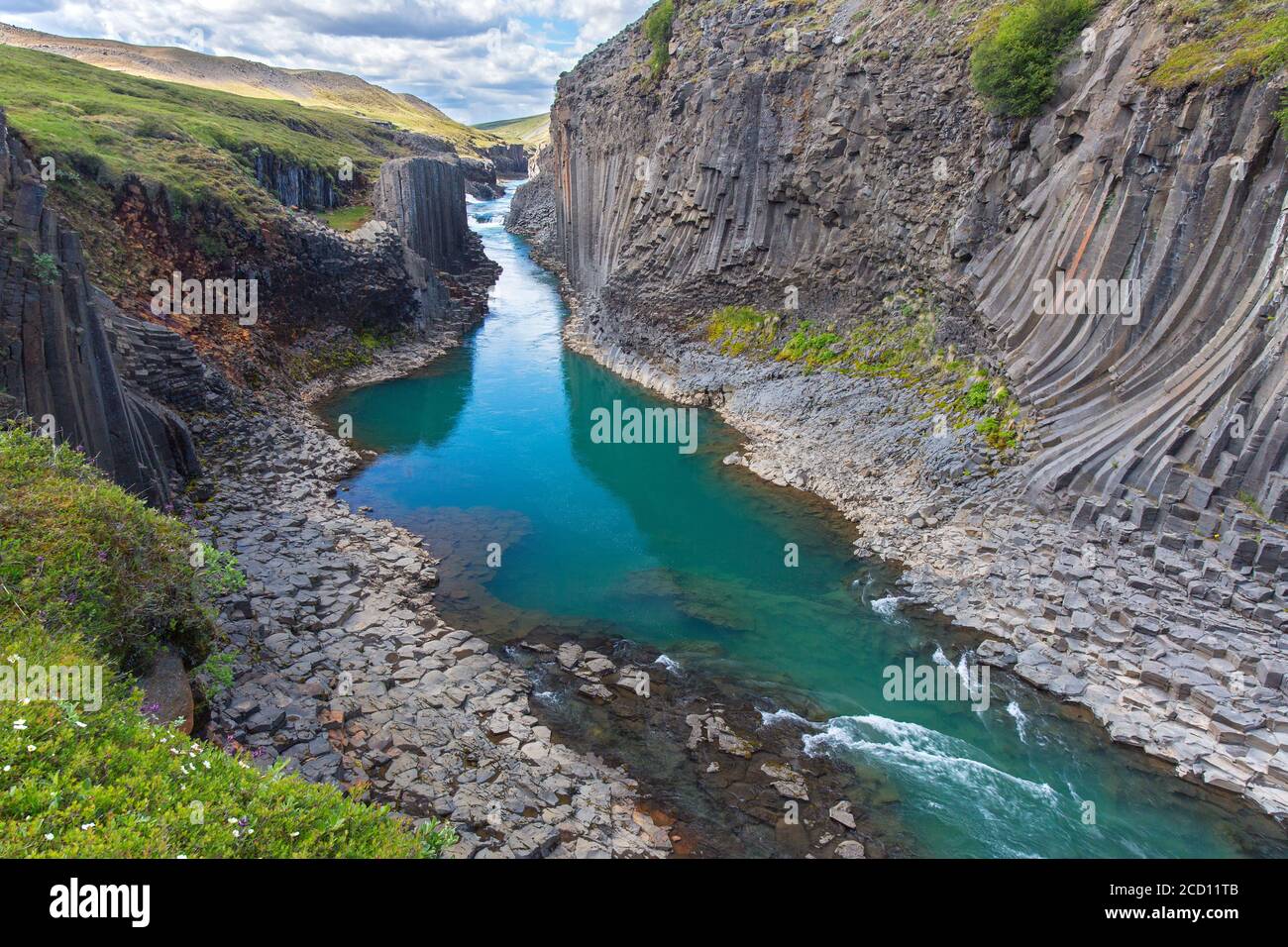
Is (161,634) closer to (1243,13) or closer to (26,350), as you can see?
(26,350)

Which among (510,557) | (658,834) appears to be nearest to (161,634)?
(658,834)

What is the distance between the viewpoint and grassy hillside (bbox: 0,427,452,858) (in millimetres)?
7047

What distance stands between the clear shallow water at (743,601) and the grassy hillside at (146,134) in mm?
12037

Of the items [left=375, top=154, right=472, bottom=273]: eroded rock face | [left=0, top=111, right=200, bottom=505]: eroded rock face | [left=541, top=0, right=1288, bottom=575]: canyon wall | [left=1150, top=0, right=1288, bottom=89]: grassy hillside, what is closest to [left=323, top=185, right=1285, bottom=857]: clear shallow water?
[left=541, top=0, right=1288, bottom=575]: canyon wall

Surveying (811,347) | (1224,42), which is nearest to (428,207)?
(811,347)

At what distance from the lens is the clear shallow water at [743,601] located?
46.5 ft

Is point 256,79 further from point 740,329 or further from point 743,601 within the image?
point 743,601

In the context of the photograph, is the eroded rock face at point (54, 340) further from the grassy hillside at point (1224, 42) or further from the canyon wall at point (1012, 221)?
the grassy hillside at point (1224, 42)

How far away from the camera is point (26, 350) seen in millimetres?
16828

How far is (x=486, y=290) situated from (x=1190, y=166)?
Result: 49.9 metres

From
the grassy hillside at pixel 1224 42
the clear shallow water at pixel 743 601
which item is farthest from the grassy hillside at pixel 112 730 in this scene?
the grassy hillside at pixel 1224 42

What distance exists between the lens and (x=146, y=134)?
40000 millimetres

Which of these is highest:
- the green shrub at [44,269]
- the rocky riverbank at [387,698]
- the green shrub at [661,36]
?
the green shrub at [661,36]

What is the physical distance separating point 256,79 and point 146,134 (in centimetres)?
12279
